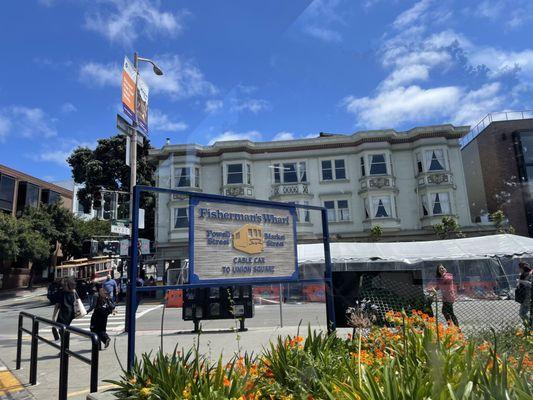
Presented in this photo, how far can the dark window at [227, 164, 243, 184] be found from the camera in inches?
1291

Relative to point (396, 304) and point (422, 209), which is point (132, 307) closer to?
point (396, 304)

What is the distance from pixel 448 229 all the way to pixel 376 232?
15.8ft

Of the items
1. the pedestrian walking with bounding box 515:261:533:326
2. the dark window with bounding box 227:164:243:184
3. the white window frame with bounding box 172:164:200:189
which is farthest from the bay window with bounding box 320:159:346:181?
the pedestrian walking with bounding box 515:261:533:326

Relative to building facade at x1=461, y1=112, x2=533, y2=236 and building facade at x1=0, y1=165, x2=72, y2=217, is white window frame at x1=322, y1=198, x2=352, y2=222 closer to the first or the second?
building facade at x1=461, y1=112, x2=533, y2=236

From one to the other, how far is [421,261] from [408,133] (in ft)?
46.1

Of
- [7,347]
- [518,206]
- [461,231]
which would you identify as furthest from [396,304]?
[518,206]

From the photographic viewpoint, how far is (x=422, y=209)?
1238 inches

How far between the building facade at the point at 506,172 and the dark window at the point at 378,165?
33.5 ft

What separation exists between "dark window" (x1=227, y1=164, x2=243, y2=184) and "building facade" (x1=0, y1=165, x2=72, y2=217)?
21.5 m

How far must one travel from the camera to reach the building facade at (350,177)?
3102cm

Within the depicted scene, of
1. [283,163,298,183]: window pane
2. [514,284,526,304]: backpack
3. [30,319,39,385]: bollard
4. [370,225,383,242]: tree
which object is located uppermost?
[283,163,298,183]: window pane

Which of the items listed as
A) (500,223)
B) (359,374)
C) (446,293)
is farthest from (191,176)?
(359,374)

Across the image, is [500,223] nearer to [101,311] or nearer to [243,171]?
[243,171]

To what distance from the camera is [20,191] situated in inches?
1741
